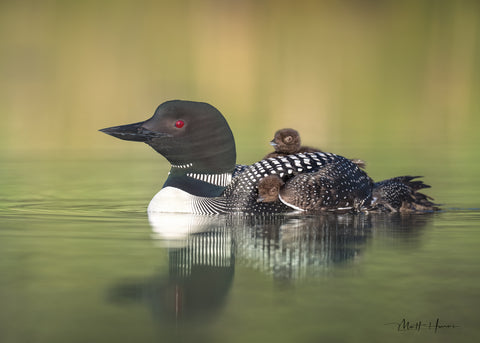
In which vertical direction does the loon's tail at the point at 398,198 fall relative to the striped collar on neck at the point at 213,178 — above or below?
below

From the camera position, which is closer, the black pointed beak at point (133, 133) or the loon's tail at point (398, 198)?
the black pointed beak at point (133, 133)

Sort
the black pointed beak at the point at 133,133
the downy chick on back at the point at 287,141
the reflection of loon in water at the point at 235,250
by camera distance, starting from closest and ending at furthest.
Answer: the reflection of loon in water at the point at 235,250, the black pointed beak at the point at 133,133, the downy chick on back at the point at 287,141

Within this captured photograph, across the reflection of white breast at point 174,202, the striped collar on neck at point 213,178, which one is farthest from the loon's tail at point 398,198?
the reflection of white breast at point 174,202

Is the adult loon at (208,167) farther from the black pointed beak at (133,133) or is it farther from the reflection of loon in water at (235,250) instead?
the reflection of loon in water at (235,250)

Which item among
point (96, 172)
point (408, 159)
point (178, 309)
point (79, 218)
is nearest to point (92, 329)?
point (178, 309)

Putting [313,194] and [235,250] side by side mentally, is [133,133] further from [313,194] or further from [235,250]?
[235,250]

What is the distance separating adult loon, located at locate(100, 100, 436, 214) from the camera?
17.0ft

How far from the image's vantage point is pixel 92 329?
2.51m

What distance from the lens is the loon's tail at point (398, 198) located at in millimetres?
5391

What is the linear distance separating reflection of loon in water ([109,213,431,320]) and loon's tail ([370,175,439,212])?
0.49 feet

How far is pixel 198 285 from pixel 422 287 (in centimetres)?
80

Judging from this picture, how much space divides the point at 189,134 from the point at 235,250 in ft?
5.15
